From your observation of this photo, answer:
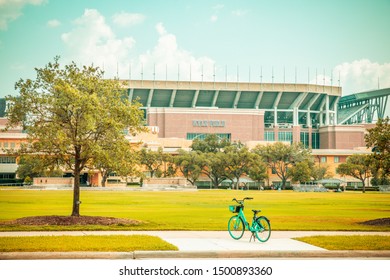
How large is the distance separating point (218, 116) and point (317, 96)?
26045 millimetres

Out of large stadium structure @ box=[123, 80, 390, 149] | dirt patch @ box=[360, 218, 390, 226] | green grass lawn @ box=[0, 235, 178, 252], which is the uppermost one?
large stadium structure @ box=[123, 80, 390, 149]

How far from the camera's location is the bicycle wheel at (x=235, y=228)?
20.5m

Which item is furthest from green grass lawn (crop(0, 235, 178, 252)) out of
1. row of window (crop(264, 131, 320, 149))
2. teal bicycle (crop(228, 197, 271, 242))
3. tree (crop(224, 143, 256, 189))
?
row of window (crop(264, 131, 320, 149))

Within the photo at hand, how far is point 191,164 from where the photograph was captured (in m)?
97.9

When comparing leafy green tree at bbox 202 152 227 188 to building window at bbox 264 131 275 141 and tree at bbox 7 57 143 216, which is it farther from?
tree at bbox 7 57 143 216

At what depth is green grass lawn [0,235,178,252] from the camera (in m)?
18.1

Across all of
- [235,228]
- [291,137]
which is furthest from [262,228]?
[291,137]

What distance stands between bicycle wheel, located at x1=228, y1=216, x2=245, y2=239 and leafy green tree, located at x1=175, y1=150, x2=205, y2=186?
246 ft

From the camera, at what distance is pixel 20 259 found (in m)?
17.5

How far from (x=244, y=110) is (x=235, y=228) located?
11827 centimetres

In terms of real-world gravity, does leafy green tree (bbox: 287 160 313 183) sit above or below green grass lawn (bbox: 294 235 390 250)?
above

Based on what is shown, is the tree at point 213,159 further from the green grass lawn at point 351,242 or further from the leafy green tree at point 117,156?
the green grass lawn at point 351,242

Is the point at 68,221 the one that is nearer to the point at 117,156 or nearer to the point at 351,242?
the point at 117,156
